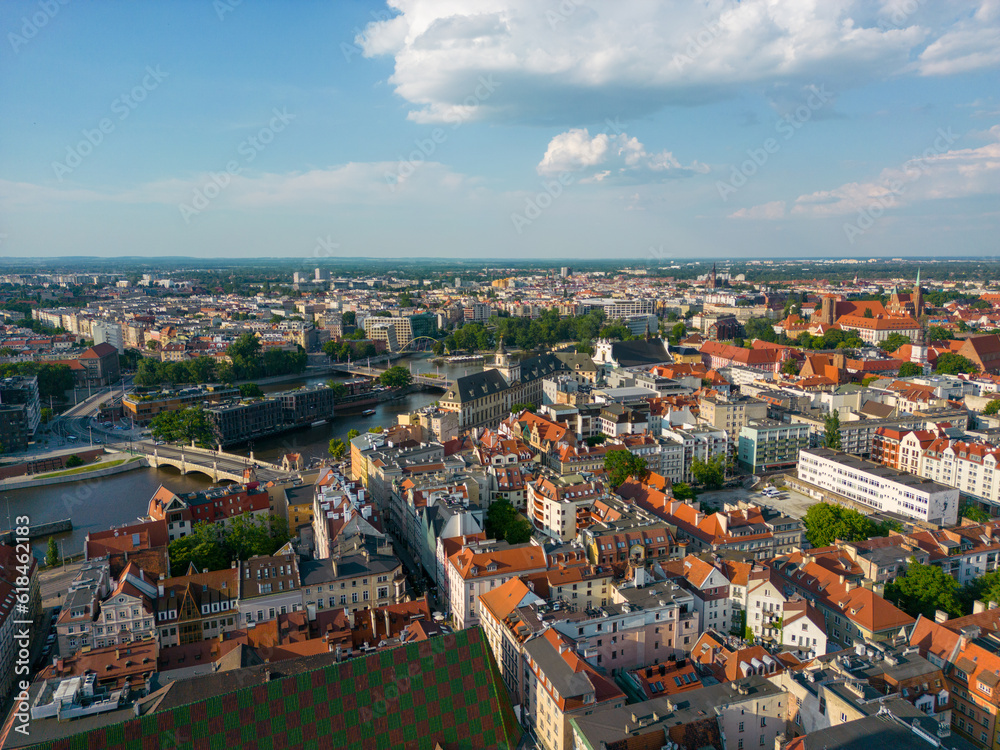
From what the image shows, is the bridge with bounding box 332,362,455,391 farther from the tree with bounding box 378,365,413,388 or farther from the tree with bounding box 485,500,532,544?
the tree with bounding box 485,500,532,544

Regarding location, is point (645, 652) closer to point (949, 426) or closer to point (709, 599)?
point (709, 599)

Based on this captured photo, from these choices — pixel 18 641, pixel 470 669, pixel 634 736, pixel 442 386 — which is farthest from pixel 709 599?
pixel 442 386

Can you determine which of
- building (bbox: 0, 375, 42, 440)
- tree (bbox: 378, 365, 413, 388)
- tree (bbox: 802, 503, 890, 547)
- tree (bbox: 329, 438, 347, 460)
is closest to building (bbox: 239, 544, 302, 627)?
tree (bbox: 802, 503, 890, 547)

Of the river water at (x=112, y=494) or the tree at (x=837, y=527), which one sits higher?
the tree at (x=837, y=527)

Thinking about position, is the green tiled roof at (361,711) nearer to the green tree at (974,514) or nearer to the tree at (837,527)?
the tree at (837,527)

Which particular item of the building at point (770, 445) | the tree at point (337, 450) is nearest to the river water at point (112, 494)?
the tree at point (337, 450)

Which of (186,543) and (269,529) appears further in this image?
(269,529)
